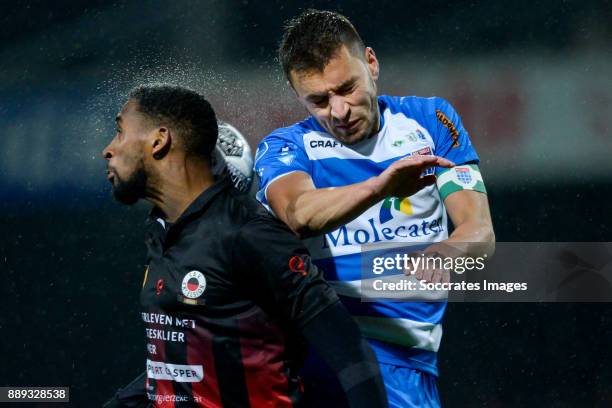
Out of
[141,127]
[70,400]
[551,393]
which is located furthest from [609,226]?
[141,127]

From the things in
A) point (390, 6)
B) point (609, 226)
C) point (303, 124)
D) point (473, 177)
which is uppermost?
point (390, 6)

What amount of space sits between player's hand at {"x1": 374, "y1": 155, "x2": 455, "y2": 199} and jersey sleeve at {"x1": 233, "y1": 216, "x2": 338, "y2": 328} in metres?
0.25

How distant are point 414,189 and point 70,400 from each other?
3.23 metres

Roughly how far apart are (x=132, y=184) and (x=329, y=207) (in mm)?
498

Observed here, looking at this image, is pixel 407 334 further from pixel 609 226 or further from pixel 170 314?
pixel 609 226

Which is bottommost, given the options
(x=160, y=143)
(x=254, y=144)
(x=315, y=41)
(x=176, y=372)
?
(x=176, y=372)

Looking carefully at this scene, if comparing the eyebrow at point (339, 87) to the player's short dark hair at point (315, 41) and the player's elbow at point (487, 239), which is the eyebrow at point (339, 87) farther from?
the player's elbow at point (487, 239)

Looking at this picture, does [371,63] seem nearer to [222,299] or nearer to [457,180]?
[457,180]

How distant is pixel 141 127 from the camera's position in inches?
97.2

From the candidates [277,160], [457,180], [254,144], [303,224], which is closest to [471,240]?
[457,180]

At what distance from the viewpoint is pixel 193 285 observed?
2271 mm

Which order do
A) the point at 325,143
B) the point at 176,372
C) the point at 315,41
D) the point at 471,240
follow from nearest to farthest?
the point at 176,372 → the point at 471,240 → the point at 315,41 → the point at 325,143

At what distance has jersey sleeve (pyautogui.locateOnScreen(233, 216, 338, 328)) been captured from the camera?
2.21 metres

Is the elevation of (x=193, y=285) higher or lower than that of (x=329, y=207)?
lower
